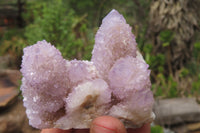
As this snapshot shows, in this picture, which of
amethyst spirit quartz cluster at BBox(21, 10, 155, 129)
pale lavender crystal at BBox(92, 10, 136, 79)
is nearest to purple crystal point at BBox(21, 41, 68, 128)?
amethyst spirit quartz cluster at BBox(21, 10, 155, 129)

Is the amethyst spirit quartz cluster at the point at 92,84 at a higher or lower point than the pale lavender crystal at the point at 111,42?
lower

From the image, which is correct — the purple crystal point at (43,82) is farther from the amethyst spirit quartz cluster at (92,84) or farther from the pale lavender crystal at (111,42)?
A: the pale lavender crystal at (111,42)

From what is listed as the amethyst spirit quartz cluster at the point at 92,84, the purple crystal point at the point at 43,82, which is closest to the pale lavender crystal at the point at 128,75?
the amethyst spirit quartz cluster at the point at 92,84

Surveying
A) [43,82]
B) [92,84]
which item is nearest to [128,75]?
[92,84]

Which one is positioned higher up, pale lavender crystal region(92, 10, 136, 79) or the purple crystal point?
pale lavender crystal region(92, 10, 136, 79)

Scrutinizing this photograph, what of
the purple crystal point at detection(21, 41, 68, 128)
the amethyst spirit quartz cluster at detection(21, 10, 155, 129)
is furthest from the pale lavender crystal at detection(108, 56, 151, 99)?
the purple crystal point at detection(21, 41, 68, 128)

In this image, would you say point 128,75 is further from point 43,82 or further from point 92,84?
point 43,82

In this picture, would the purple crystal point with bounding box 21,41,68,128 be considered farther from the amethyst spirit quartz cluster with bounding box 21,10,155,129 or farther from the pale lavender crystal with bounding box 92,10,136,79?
the pale lavender crystal with bounding box 92,10,136,79
